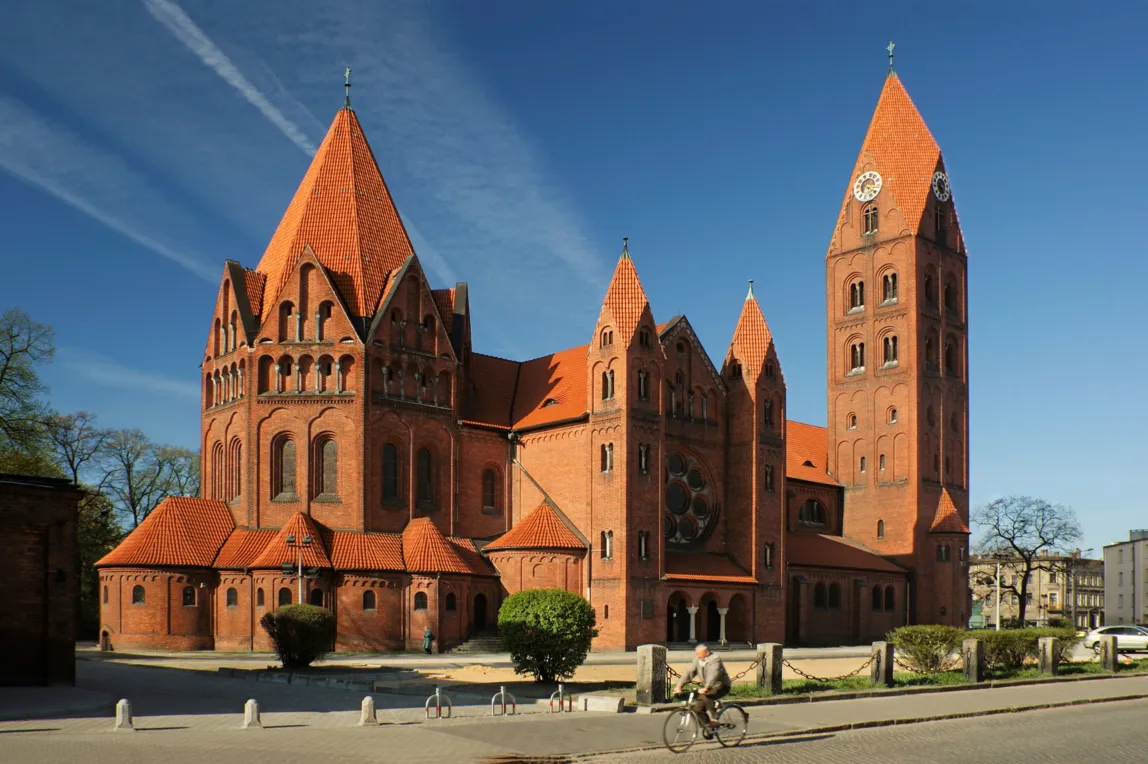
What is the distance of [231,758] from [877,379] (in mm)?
61620

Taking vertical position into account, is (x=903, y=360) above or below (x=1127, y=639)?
above

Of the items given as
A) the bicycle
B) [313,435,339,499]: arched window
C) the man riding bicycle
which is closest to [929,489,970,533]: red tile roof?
[313,435,339,499]: arched window

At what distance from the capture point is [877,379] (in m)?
75.0

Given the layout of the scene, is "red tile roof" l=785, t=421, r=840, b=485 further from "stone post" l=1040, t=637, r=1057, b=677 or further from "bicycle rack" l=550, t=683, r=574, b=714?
"bicycle rack" l=550, t=683, r=574, b=714

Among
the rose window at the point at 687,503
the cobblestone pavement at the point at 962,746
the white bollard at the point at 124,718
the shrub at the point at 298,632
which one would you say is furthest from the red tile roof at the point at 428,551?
the white bollard at the point at 124,718

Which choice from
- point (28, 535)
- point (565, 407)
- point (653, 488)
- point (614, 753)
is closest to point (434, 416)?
point (565, 407)

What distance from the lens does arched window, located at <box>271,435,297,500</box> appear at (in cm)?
5422

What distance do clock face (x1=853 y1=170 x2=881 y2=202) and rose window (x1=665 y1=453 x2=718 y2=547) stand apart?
25.5 metres

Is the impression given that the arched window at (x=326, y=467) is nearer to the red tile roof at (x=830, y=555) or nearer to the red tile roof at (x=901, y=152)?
the red tile roof at (x=830, y=555)

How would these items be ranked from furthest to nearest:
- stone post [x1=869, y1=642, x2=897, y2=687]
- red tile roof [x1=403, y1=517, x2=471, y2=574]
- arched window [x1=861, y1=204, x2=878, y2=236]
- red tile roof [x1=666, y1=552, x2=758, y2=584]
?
arched window [x1=861, y1=204, x2=878, y2=236], red tile roof [x1=666, y1=552, x2=758, y2=584], red tile roof [x1=403, y1=517, x2=471, y2=574], stone post [x1=869, y1=642, x2=897, y2=687]

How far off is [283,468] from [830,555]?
32089mm

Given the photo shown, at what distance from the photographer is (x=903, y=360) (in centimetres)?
7381

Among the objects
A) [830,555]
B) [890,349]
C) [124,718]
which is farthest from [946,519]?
[124,718]

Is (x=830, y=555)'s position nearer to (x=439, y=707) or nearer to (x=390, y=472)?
(x=390, y=472)
